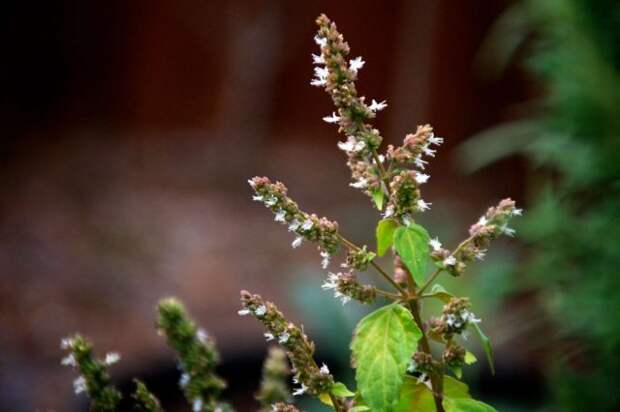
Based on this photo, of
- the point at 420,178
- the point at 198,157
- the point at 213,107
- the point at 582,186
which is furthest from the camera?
the point at 213,107

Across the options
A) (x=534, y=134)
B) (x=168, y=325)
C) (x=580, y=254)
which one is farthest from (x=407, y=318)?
(x=534, y=134)

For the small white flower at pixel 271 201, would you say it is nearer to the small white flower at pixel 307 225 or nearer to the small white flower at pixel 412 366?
the small white flower at pixel 307 225

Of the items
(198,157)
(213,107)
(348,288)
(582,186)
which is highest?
(213,107)

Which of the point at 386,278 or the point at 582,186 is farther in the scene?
the point at 582,186

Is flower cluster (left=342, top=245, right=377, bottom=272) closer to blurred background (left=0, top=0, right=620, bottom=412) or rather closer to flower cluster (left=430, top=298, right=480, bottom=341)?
flower cluster (left=430, top=298, right=480, bottom=341)

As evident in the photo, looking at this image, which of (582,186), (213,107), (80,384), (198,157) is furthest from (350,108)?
(213,107)

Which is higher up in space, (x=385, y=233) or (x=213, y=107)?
(x=213, y=107)

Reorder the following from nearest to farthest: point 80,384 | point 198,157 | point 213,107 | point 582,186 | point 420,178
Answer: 1. point 420,178
2. point 80,384
3. point 582,186
4. point 198,157
5. point 213,107

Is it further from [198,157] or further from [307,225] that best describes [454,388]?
[198,157]
